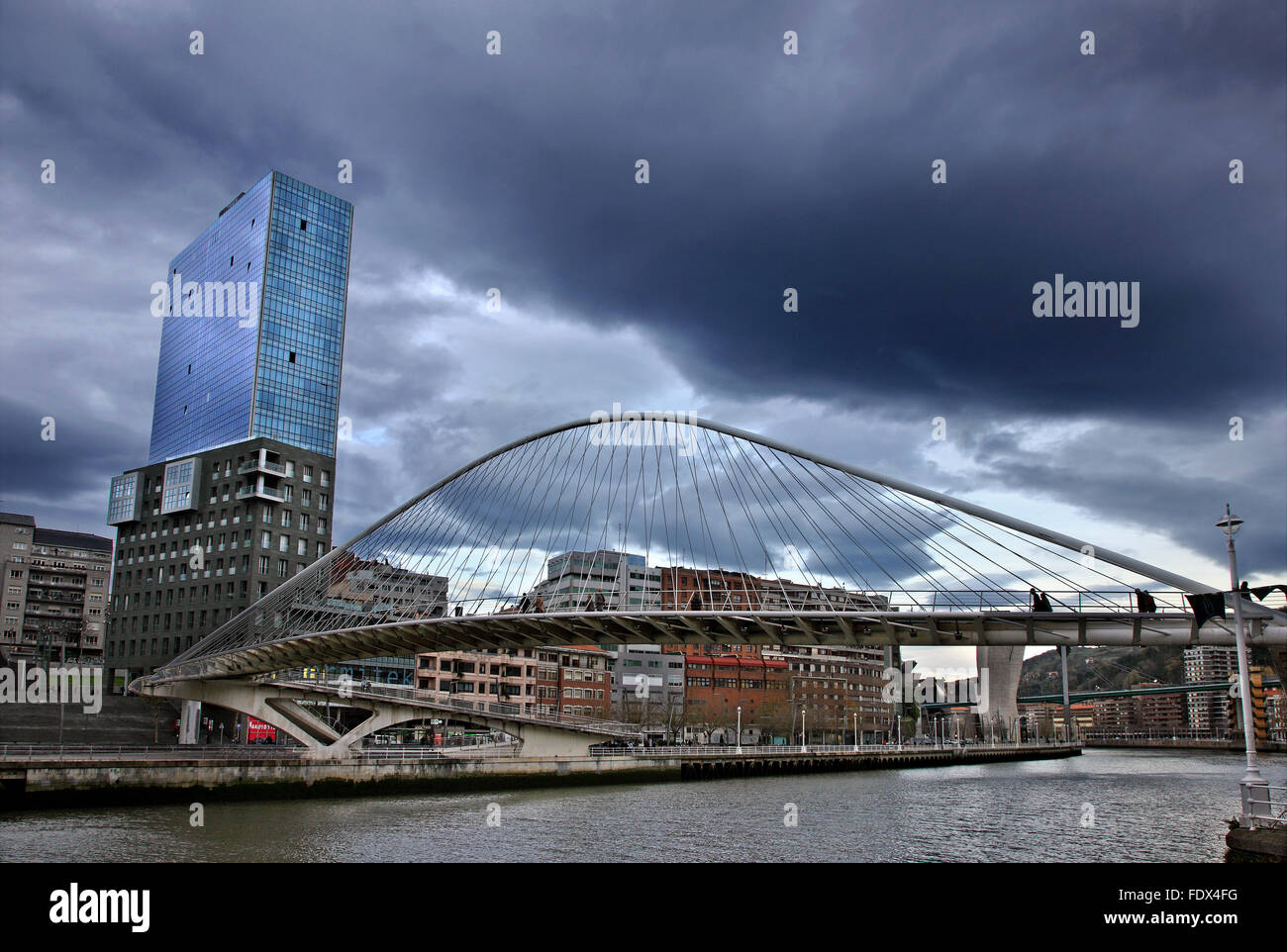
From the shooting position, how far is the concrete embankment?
1533 inches

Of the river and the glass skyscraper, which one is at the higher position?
the glass skyscraper

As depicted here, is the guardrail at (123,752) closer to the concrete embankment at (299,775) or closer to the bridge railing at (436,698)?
the concrete embankment at (299,775)

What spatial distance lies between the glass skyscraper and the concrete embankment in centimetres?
5372

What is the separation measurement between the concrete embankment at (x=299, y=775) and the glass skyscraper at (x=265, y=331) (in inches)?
2115

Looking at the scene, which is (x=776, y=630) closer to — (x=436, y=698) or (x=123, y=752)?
(x=123, y=752)

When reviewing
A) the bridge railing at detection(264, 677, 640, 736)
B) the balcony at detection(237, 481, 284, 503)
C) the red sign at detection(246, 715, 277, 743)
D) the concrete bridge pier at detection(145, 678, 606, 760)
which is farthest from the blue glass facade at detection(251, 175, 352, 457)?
the bridge railing at detection(264, 677, 640, 736)

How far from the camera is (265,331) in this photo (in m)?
99.8

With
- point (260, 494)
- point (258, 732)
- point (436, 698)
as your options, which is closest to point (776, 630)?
point (436, 698)

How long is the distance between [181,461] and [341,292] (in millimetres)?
25898

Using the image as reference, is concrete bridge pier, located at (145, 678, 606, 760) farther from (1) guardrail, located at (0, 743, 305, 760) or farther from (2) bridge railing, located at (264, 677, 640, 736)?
(1) guardrail, located at (0, 743, 305, 760)

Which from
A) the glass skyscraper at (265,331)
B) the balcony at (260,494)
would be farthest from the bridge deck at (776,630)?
the glass skyscraper at (265,331)
